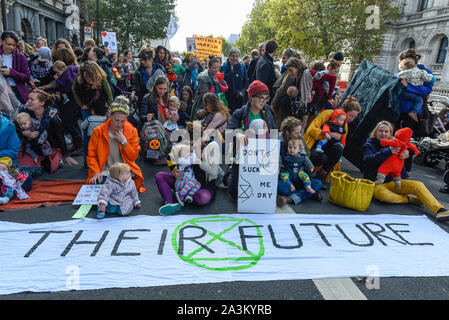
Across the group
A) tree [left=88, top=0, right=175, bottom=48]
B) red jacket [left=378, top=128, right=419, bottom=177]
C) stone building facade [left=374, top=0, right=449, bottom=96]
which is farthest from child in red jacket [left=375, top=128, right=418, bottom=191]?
tree [left=88, top=0, right=175, bottom=48]

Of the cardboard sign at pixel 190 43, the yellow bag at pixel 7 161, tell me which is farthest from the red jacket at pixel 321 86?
the cardboard sign at pixel 190 43

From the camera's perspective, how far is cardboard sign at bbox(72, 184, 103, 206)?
3858mm

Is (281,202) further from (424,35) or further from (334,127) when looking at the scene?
(424,35)

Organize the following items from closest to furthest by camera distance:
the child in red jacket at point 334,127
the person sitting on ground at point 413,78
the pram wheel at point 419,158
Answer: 1. the child in red jacket at point 334,127
2. the person sitting on ground at point 413,78
3. the pram wheel at point 419,158

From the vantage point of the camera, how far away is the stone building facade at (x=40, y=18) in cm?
2181

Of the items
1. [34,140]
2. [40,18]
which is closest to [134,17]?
[40,18]

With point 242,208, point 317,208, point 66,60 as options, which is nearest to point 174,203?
point 242,208

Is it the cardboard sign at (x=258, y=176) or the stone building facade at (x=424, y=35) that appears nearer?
the cardboard sign at (x=258, y=176)

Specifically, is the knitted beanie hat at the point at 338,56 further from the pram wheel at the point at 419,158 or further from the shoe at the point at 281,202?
the pram wheel at the point at 419,158

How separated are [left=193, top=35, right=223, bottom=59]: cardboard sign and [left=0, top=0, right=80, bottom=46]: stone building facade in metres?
10.9

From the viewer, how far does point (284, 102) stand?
5.77 meters

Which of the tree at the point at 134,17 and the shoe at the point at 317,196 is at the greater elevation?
the tree at the point at 134,17

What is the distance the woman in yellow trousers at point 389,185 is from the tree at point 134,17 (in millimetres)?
38519

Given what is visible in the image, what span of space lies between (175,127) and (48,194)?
2.62 m
